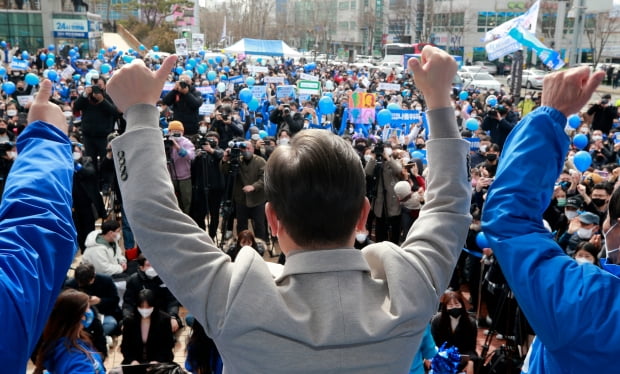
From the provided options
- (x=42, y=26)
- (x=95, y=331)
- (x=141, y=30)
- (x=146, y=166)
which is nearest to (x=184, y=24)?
(x=141, y=30)

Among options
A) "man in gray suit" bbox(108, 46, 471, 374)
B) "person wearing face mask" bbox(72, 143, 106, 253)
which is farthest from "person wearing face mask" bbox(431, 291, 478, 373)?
"person wearing face mask" bbox(72, 143, 106, 253)

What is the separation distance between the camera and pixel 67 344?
3.19 metres

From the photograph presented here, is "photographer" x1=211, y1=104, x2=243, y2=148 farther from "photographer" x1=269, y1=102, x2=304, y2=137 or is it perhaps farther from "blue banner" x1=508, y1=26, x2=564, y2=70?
"blue banner" x1=508, y1=26, x2=564, y2=70

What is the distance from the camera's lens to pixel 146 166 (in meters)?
1.16

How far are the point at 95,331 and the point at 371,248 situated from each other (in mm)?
Answer: 4063

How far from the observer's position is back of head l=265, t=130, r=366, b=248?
113 cm

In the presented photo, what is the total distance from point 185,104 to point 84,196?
361 cm

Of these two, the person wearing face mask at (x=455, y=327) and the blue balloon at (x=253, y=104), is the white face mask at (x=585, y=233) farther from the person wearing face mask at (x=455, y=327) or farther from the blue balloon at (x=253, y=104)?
the blue balloon at (x=253, y=104)

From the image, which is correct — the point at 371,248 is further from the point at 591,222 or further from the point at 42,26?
the point at 42,26

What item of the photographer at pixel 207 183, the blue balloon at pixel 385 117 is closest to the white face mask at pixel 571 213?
the photographer at pixel 207 183

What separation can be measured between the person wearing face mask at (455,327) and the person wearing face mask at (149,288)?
2.27 meters

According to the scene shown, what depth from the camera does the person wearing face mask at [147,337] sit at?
4777mm

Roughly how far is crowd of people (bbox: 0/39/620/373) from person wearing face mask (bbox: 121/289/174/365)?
0.04 ft

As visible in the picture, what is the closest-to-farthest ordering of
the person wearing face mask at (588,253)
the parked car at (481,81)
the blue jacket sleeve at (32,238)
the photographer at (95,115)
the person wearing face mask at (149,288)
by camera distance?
the blue jacket sleeve at (32,238) < the person wearing face mask at (588,253) < the person wearing face mask at (149,288) < the photographer at (95,115) < the parked car at (481,81)
